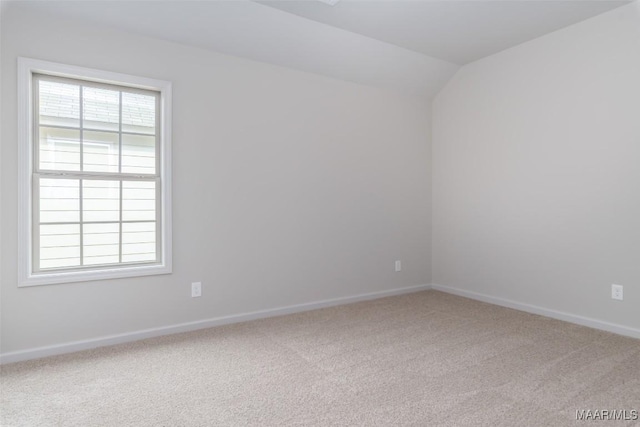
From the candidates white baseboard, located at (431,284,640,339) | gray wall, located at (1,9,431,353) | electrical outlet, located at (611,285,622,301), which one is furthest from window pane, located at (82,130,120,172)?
electrical outlet, located at (611,285,622,301)

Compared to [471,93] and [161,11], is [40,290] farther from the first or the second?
[471,93]

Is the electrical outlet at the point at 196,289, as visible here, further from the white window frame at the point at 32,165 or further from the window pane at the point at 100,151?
the window pane at the point at 100,151

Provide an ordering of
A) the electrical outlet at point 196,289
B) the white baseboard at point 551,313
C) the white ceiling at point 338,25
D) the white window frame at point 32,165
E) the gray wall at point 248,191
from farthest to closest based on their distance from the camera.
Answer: the electrical outlet at point 196,289, the white baseboard at point 551,313, the white ceiling at point 338,25, the gray wall at point 248,191, the white window frame at point 32,165

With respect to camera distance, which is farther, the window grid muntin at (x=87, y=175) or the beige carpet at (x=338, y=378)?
the window grid muntin at (x=87, y=175)

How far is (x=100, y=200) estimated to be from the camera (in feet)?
9.84

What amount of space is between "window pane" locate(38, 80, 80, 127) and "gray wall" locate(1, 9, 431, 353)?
196 millimetres

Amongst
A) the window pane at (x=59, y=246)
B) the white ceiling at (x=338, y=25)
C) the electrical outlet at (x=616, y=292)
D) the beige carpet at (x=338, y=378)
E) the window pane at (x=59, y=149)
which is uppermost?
the white ceiling at (x=338, y=25)

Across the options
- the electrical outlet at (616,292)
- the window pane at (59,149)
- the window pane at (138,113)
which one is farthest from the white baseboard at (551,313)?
the window pane at (59,149)

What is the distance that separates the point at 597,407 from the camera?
2041mm

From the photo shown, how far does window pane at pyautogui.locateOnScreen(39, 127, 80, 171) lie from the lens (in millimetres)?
2791

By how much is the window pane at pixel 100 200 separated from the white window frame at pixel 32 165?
33cm

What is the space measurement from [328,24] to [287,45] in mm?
413

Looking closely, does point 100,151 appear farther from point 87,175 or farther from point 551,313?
point 551,313

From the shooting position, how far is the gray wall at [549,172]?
321 cm
